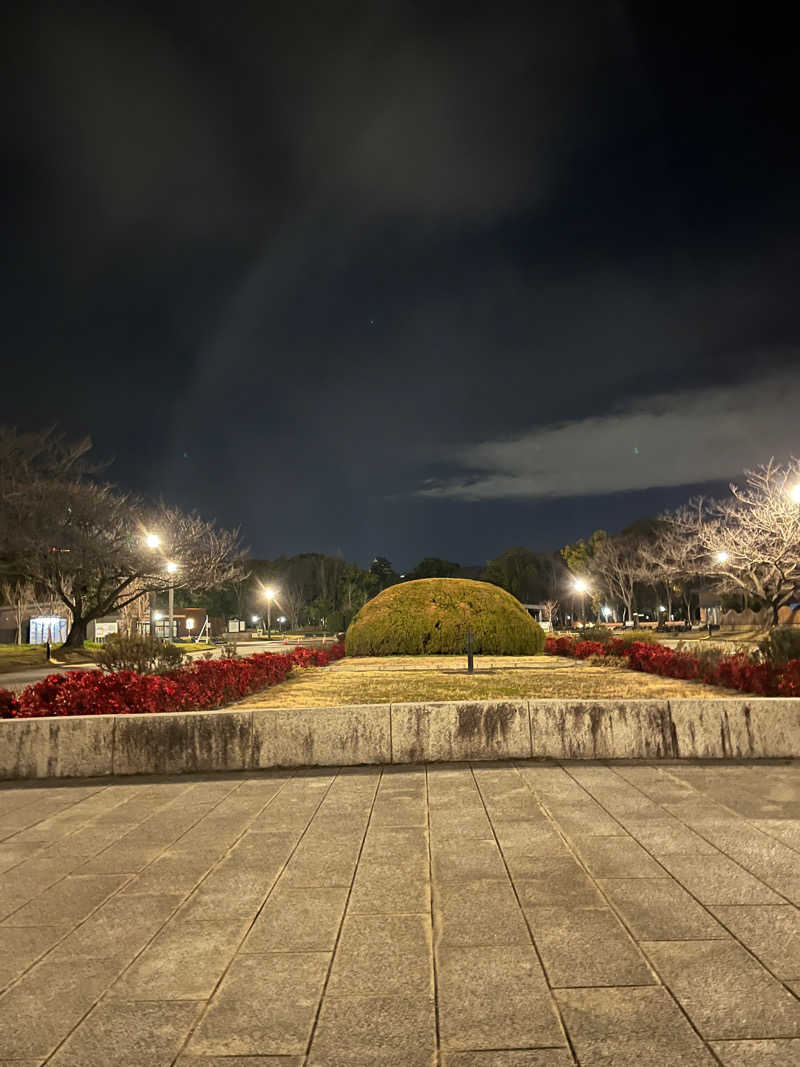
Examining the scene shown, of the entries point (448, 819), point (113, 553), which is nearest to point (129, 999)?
point (448, 819)

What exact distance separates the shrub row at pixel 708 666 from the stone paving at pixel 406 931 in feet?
13.8

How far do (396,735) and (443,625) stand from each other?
17.2 meters

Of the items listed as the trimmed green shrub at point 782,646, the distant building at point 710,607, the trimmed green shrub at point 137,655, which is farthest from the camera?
the distant building at point 710,607

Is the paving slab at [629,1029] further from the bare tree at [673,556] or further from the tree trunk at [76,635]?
the bare tree at [673,556]

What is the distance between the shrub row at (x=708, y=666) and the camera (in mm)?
9938

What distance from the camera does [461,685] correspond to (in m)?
13.7

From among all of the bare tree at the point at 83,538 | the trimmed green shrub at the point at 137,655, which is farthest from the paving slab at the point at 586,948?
the bare tree at the point at 83,538

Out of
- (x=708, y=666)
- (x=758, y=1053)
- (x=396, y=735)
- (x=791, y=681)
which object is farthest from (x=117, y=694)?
(x=708, y=666)

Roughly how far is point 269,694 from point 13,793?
23.0ft

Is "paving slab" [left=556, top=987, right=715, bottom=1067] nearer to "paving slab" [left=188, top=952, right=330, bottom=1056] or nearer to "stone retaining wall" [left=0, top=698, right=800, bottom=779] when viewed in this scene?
"paving slab" [left=188, top=952, right=330, bottom=1056]

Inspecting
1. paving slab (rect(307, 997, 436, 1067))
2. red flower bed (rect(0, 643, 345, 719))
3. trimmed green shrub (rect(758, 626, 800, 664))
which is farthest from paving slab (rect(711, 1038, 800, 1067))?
trimmed green shrub (rect(758, 626, 800, 664))

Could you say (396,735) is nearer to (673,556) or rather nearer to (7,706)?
(7,706)

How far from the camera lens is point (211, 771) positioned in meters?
7.54

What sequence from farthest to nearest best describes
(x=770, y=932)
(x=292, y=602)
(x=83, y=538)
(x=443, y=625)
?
(x=292, y=602) → (x=83, y=538) → (x=443, y=625) → (x=770, y=932)
